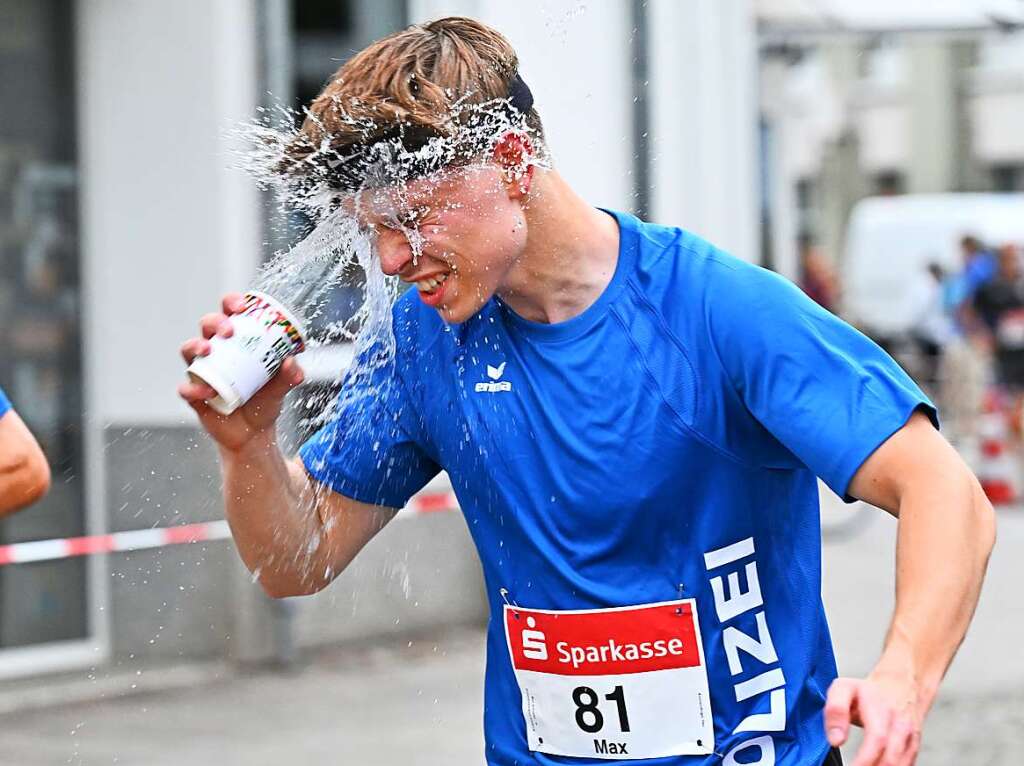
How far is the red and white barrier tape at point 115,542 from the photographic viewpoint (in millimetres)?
7609

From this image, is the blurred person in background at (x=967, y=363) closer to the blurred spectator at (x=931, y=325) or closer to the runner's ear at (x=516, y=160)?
the blurred spectator at (x=931, y=325)

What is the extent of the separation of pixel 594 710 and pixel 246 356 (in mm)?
779

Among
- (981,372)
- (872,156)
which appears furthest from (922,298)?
(872,156)

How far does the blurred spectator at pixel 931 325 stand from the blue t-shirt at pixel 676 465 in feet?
58.2

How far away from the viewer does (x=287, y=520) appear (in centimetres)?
320

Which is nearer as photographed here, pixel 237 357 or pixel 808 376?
pixel 808 376

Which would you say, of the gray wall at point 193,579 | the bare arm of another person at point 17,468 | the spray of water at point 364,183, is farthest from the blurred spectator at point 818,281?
the spray of water at point 364,183

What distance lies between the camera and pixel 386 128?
9.20 ft

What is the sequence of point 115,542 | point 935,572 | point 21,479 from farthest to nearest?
point 115,542, point 21,479, point 935,572

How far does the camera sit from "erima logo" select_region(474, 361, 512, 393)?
120 inches

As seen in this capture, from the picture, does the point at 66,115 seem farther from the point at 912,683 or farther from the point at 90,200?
the point at 912,683

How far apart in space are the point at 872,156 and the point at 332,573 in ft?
135

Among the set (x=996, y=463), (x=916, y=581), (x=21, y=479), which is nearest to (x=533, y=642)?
(x=916, y=581)

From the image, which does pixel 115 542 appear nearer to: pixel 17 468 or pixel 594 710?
pixel 17 468
